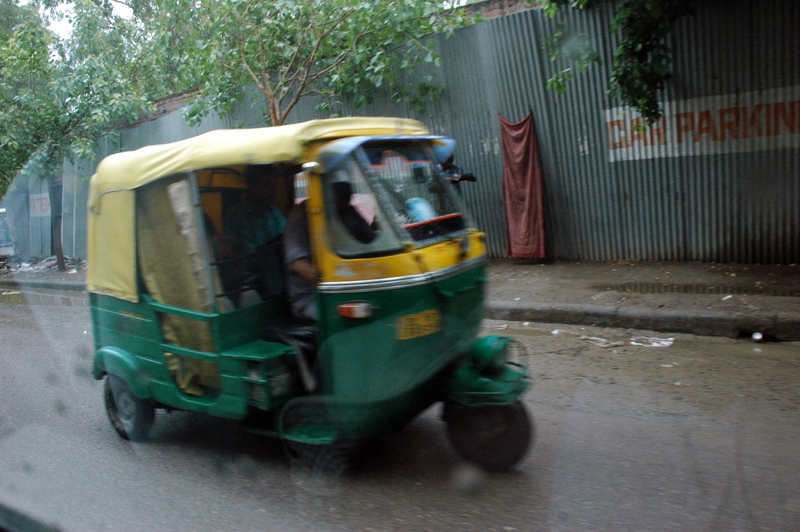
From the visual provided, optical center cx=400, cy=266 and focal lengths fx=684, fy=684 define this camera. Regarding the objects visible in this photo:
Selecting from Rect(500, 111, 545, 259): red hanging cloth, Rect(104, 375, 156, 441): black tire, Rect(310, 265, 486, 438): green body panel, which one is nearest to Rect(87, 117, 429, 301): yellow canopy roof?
Rect(104, 375, 156, 441): black tire

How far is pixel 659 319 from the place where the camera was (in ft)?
22.1

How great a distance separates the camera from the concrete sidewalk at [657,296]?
21.1 feet

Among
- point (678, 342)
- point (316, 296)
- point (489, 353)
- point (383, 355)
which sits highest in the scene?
point (316, 296)

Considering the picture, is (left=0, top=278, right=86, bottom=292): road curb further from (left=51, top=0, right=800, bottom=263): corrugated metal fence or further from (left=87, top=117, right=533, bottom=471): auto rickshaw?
(left=87, top=117, right=533, bottom=471): auto rickshaw

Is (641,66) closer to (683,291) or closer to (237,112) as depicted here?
(683,291)

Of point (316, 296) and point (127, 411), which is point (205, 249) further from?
point (127, 411)

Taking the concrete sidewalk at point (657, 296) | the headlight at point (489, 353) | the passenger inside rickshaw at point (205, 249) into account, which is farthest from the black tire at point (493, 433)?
the concrete sidewalk at point (657, 296)

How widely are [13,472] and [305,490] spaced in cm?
214

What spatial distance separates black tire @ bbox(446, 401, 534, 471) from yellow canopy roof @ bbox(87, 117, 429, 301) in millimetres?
1661

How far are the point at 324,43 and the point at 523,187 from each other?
12.6ft

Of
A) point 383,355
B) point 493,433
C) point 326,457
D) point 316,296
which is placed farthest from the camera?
point 326,457

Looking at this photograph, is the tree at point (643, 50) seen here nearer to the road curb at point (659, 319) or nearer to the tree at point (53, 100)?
the road curb at point (659, 319)

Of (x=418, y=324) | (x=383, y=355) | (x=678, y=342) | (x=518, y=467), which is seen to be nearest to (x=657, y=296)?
(x=678, y=342)

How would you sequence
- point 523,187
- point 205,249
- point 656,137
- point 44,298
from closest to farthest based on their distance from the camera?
1. point 205,249
2. point 656,137
3. point 523,187
4. point 44,298
